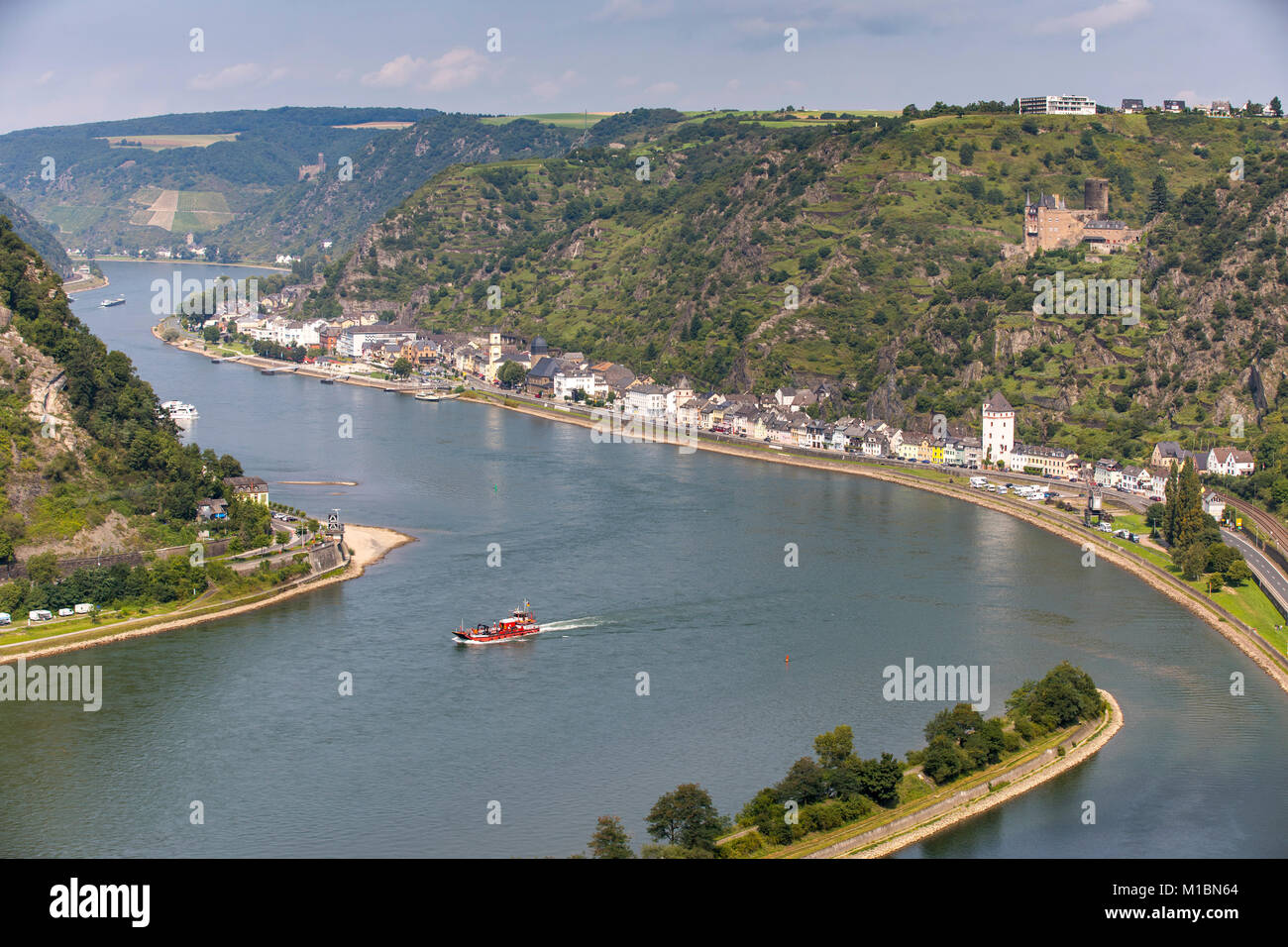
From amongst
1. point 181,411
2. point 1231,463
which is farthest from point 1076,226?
point 181,411

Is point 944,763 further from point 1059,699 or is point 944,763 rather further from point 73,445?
point 73,445

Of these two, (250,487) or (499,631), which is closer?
(499,631)

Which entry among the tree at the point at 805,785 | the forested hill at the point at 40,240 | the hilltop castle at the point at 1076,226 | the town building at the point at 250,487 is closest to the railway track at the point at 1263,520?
the tree at the point at 805,785

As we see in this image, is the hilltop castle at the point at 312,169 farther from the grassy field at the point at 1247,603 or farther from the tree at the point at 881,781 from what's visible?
the tree at the point at 881,781

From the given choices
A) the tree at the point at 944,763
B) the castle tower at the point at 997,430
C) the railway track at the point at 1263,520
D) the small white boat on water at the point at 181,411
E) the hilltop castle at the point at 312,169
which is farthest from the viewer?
the hilltop castle at the point at 312,169

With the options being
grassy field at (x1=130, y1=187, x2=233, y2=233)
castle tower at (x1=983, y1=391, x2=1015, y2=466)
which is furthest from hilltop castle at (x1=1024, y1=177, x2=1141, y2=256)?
grassy field at (x1=130, y1=187, x2=233, y2=233)

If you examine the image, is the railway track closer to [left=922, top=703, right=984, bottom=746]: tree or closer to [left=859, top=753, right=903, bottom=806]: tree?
[left=922, top=703, right=984, bottom=746]: tree
